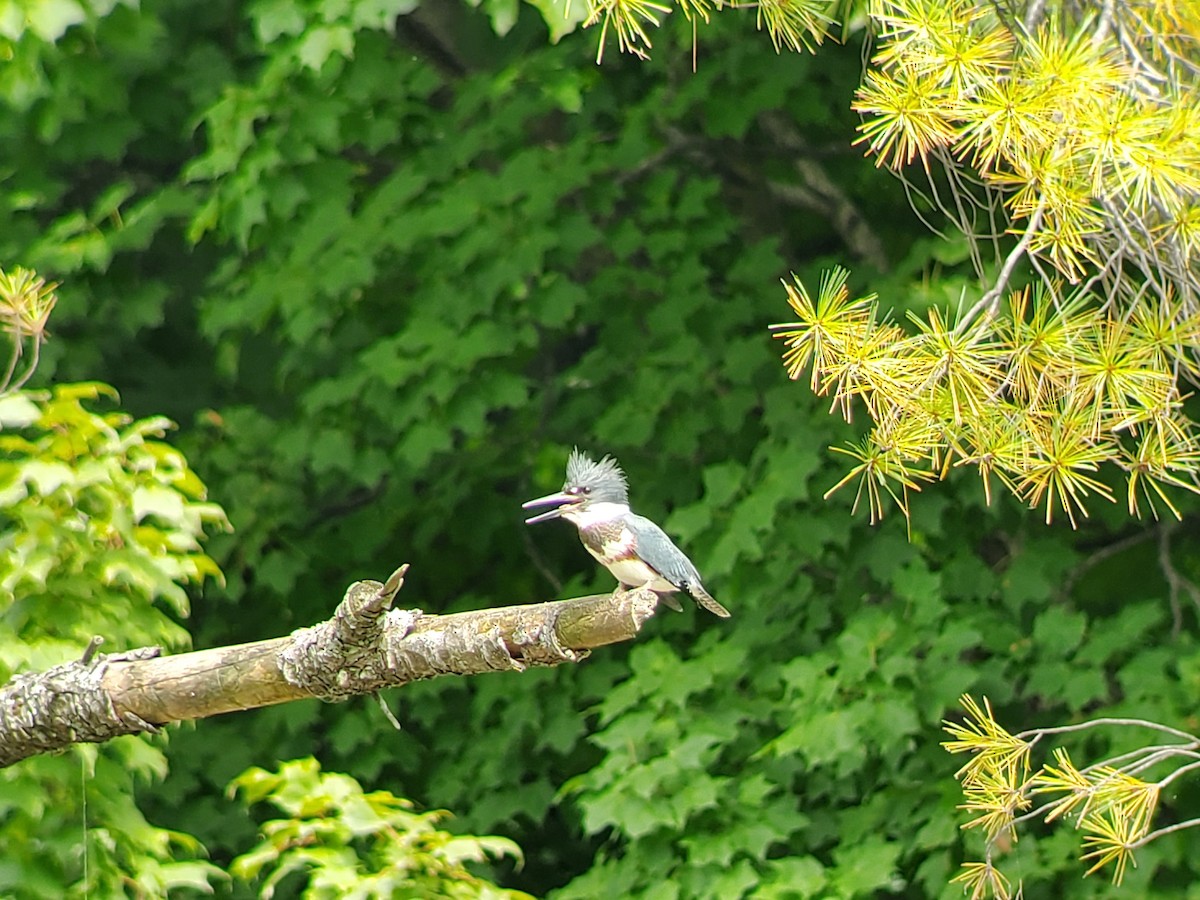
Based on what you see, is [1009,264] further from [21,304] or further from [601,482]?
[21,304]

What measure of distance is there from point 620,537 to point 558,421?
2.20 meters

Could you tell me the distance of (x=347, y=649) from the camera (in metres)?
1.99

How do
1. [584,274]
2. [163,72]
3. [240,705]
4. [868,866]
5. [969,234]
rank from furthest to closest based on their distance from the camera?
[584,274] < [163,72] < [868,866] < [969,234] < [240,705]

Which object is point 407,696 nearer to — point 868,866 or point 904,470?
point 868,866

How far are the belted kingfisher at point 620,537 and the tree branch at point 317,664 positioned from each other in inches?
3.8

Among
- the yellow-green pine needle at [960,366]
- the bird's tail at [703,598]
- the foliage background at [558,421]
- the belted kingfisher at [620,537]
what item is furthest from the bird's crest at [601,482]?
the foliage background at [558,421]

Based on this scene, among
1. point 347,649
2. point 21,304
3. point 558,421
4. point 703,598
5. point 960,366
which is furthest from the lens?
point 558,421

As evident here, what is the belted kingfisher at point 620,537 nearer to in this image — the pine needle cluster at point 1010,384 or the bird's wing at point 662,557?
the bird's wing at point 662,557

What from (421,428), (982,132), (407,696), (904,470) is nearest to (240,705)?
(904,470)

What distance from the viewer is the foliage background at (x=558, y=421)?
141 inches

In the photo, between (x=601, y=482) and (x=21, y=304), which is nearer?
(x=601, y=482)

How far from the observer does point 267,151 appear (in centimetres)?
364

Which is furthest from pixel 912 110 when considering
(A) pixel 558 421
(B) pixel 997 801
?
(A) pixel 558 421

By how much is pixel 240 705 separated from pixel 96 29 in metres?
1.89
